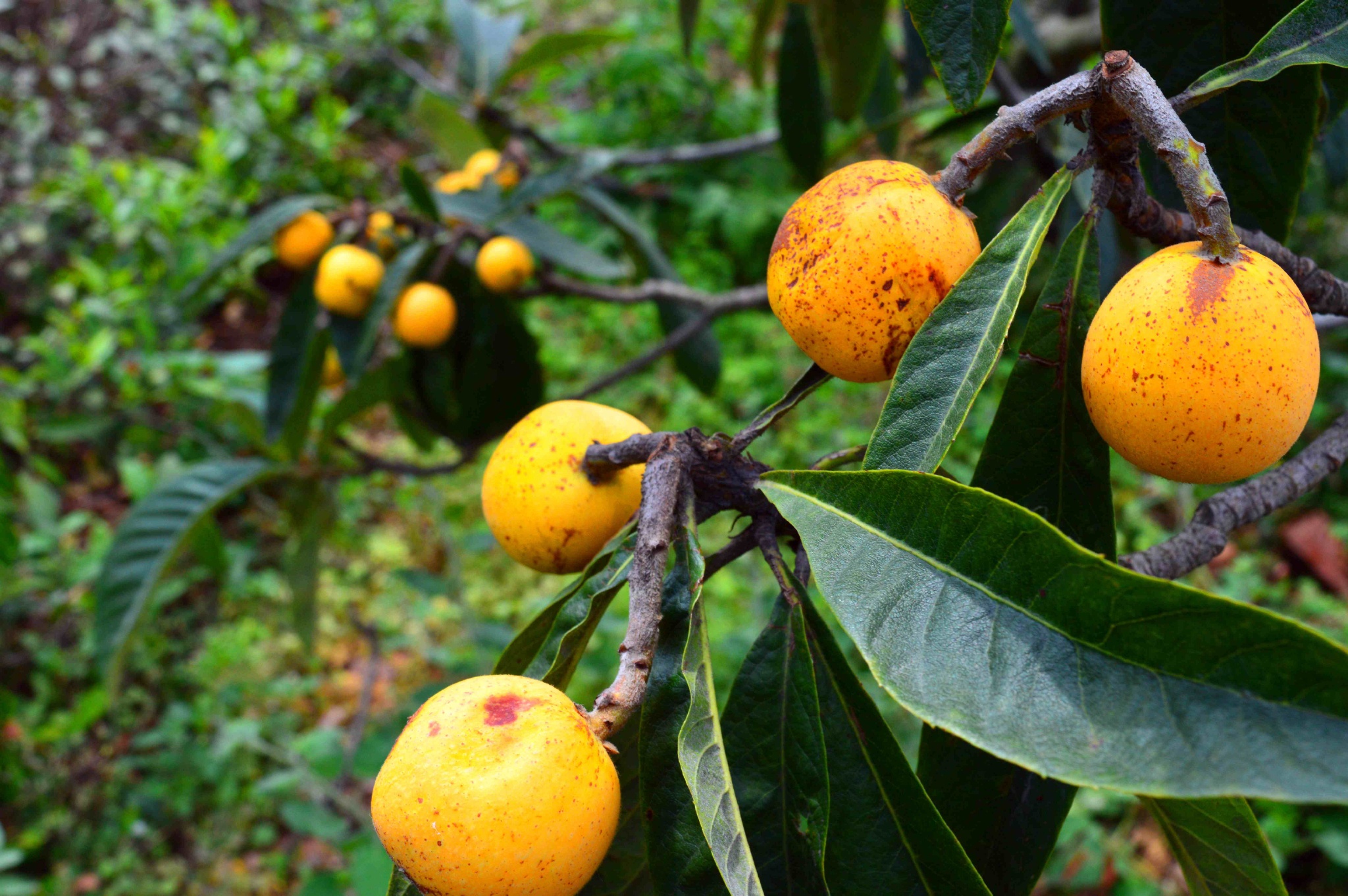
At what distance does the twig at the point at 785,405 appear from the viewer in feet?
2.39

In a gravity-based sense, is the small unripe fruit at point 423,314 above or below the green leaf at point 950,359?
below

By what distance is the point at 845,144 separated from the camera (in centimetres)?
193

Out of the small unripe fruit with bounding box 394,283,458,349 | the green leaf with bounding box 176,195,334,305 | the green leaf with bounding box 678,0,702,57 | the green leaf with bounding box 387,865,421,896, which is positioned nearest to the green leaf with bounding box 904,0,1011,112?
the green leaf with bounding box 387,865,421,896

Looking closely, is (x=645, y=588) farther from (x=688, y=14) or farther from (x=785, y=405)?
(x=688, y=14)

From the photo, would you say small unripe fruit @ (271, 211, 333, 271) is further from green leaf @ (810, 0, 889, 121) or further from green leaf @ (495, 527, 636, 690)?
green leaf @ (495, 527, 636, 690)

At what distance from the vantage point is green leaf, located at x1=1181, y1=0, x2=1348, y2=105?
594mm

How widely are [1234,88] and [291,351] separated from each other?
1527 mm

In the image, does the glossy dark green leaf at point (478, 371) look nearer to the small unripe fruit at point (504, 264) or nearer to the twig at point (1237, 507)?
the small unripe fruit at point (504, 264)

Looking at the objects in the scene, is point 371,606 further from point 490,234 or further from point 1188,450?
point 1188,450

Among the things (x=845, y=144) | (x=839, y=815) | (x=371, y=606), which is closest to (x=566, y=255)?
(x=845, y=144)

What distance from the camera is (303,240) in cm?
167

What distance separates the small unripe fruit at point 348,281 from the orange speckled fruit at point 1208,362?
128cm

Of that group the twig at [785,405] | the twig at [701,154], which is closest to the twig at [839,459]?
the twig at [785,405]

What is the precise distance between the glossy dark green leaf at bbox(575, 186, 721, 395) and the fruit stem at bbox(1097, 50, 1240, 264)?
4.53 feet
